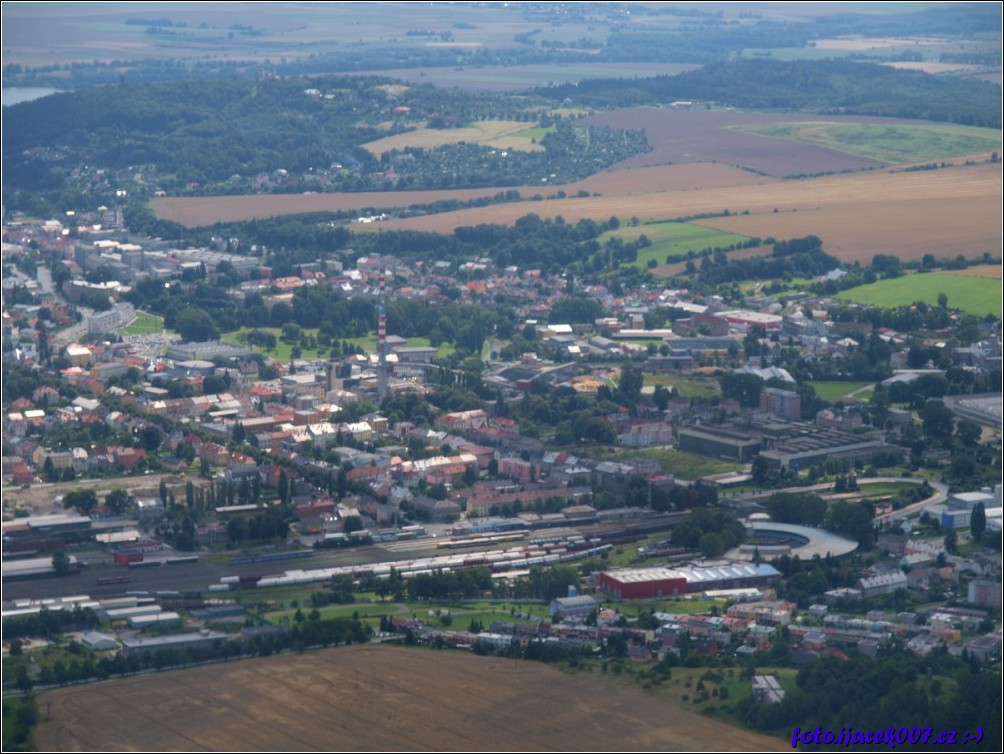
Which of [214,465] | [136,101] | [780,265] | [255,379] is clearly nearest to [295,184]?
[136,101]

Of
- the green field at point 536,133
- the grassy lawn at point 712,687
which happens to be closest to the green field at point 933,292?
the grassy lawn at point 712,687

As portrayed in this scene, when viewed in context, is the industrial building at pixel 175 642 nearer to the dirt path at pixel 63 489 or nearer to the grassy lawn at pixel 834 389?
the dirt path at pixel 63 489

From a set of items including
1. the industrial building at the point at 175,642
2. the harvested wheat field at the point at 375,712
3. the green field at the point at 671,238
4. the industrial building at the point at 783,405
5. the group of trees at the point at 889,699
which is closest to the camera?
the group of trees at the point at 889,699

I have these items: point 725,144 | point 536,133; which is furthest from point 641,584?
point 536,133

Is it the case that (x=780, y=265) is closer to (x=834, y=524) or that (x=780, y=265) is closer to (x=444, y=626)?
(x=834, y=524)

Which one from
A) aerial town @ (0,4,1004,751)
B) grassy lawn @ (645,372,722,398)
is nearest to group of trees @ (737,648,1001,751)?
aerial town @ (0,4,1004,751)

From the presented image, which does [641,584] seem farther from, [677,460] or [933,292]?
[933,292]
